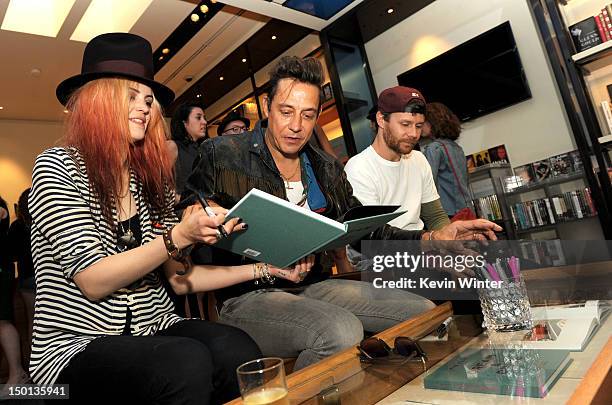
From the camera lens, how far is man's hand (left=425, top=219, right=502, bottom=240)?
1423 millimetres

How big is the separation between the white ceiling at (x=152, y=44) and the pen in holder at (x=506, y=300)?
334 centimetres

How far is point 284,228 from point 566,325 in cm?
68

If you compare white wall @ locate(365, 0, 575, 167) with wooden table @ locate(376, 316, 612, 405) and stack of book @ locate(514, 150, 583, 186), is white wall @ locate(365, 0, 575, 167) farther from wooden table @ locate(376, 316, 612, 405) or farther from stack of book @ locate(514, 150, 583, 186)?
wooden table @ locate(376, 316, 612, 405)

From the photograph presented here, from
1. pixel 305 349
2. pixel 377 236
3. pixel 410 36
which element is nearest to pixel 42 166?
pixel 305 349

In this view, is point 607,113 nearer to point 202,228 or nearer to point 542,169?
point 542,169

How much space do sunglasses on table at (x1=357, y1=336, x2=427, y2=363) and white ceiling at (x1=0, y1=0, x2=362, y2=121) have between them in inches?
135

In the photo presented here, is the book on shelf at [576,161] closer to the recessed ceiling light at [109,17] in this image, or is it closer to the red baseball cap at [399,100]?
the red baseball cap at [399,100]

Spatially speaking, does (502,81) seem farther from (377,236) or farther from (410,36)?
(377,236)

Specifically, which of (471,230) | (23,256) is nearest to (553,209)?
(471,230)

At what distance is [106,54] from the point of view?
1.21 meters

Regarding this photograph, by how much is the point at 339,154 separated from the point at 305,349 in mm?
3715

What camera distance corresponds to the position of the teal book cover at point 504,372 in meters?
0.74

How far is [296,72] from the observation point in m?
1.53

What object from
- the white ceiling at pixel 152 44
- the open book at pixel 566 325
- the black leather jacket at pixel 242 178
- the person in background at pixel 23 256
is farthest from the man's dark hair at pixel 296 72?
the white ceiling at pixel 152 44
